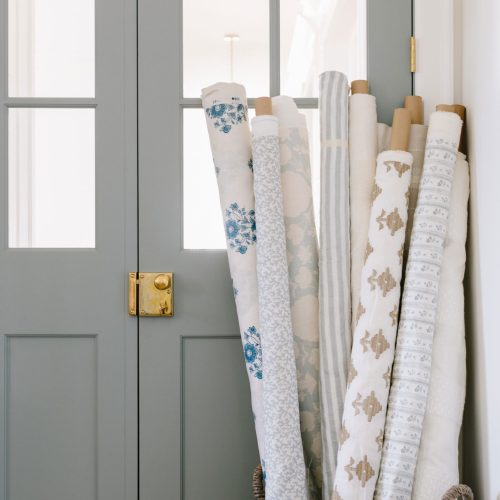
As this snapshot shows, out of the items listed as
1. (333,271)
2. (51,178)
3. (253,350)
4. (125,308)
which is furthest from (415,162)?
(51,178)

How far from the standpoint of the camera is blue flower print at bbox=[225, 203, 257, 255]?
1.55 metres

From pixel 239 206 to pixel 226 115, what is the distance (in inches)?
8.9

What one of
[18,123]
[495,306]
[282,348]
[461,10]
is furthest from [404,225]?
[18,123]

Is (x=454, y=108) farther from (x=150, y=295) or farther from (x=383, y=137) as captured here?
(x=150, y=295)

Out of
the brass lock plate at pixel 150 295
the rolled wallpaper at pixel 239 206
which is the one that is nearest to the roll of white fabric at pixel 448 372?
the rolled wallpaper at pixel 239 206

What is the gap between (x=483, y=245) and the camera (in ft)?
4.74

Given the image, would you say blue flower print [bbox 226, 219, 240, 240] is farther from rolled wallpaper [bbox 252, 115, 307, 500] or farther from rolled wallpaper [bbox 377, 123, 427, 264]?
rolled wallpaper [bbox 377, 123, 427, 264]

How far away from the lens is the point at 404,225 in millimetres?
1473

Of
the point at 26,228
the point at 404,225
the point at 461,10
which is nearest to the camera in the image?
the point at 404,225

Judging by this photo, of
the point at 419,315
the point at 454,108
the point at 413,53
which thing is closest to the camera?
the point at 419,315

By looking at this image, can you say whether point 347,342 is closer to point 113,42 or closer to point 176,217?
point 176,217

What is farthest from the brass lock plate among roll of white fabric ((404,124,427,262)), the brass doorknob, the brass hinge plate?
the brass hinge plate

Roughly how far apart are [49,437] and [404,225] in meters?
1.05

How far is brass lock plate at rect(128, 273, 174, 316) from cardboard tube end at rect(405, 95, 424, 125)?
72 centimetres
